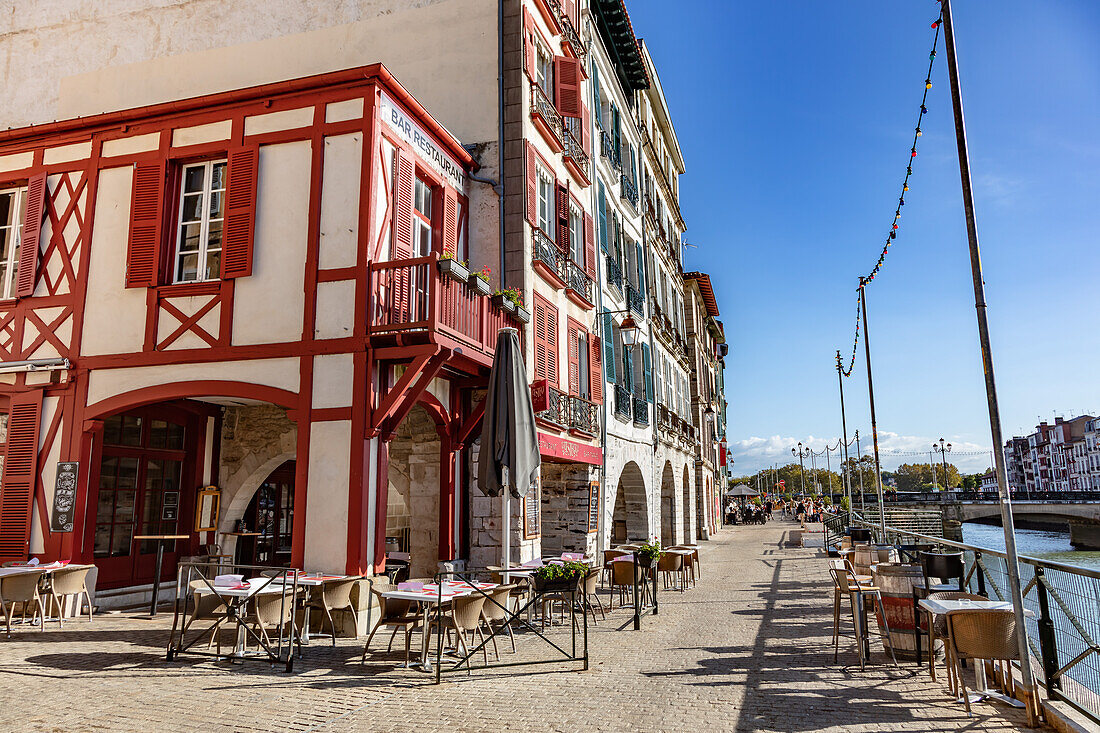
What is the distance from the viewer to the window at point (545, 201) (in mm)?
12961

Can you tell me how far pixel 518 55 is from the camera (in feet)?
39.4

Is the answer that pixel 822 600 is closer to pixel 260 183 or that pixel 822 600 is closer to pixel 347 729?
pixel 347 729

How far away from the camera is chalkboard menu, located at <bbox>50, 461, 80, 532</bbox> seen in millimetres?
9250

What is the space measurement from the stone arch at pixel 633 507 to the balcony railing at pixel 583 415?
4159mm

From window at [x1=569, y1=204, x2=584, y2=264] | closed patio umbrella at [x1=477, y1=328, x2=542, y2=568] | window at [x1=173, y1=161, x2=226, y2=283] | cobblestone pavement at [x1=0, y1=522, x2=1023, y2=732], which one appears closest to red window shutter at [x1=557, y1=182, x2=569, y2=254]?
window at [x1=569, y1=204, x2=584, y2=264]

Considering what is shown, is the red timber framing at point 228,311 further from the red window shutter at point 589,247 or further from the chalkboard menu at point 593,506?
the red window shutter at point 589,247

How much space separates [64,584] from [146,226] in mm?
4406

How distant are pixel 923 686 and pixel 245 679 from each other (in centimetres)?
552

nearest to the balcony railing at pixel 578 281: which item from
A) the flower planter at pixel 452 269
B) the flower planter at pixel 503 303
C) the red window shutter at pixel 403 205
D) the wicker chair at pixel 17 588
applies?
the flower planter at pixel 503 303

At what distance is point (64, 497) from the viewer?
9.33 meters

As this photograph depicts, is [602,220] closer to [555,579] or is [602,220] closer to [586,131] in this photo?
[586,131]

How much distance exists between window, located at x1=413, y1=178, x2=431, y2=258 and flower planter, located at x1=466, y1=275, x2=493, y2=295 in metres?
1.14

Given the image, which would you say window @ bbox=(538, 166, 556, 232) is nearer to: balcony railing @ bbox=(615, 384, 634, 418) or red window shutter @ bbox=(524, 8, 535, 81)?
red window shutter @ bbox=(524, 8, 535, 81)

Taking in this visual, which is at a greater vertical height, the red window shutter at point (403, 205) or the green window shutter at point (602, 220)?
the green window shutter at point (602, 220)
